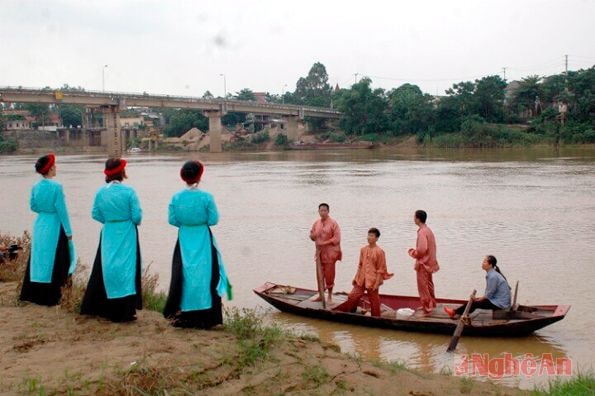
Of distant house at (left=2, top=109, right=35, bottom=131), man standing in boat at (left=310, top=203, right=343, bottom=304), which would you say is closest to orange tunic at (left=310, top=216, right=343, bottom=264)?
man standing in boat at (left=310, top=203, right=343, bottom=304)

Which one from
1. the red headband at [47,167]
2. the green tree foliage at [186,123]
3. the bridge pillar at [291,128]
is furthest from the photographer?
the green tree foliage at [186,123]

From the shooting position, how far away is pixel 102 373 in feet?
14.4

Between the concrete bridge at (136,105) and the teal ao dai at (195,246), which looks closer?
the teal ao dai at (195,246)

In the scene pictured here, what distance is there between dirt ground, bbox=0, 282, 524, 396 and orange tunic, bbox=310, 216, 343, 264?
3589mm

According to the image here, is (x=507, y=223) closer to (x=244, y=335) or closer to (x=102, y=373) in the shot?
(x=244, y=335)

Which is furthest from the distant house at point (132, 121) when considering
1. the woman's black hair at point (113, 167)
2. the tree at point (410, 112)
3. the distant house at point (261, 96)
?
the woman's black hair at point (113, 167)

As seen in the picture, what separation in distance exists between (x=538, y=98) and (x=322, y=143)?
26233 mm

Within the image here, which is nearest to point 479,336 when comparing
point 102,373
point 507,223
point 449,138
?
point 102,373

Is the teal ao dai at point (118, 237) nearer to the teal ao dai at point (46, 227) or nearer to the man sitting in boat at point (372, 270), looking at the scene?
the teal ao dai at point (46, 227)

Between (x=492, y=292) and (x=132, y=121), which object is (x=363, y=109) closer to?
(x=132, y=121)

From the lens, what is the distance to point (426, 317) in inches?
333

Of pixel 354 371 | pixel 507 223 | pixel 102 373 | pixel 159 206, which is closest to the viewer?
pixel 102 373

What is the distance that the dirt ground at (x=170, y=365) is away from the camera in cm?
436

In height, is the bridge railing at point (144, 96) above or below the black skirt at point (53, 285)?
above
